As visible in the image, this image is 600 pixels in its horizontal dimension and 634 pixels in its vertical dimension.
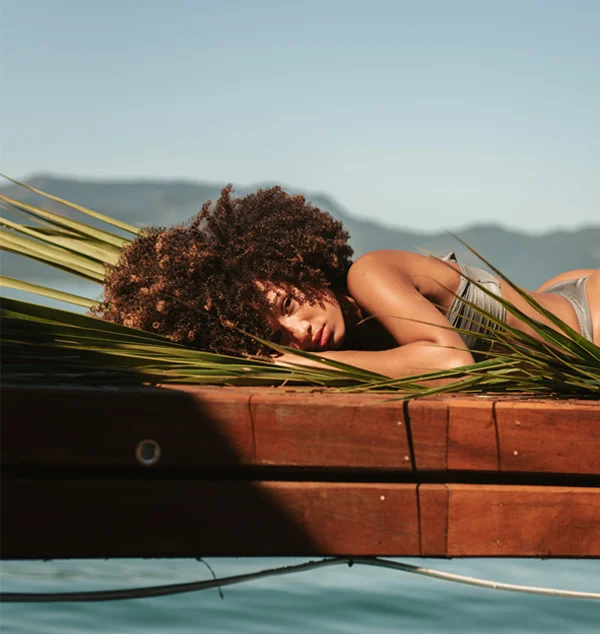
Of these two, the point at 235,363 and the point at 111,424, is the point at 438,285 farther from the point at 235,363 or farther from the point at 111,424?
Result: the point at 111,424

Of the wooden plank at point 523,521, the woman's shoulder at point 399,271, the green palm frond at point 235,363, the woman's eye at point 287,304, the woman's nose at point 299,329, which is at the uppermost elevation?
the woman's shoulder at point 399,271

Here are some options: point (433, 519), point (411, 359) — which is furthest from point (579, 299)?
point (433, 519)

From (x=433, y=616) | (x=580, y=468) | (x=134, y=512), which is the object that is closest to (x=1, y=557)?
(x=134, y=512)

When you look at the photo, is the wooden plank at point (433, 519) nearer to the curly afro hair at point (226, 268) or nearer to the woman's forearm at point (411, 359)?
the woman's forearm at point (411, 359)

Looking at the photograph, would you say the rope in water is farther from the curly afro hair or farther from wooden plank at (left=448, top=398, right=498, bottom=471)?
the curly afro hair

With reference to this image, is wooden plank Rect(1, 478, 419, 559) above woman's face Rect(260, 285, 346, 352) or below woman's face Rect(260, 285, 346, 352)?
below

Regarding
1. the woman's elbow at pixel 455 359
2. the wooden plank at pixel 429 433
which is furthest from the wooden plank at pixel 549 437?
the woman's elbow at pixel 455 359

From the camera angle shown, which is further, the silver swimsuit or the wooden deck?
the silver swimsuit

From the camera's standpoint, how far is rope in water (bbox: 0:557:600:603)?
1.90 metres

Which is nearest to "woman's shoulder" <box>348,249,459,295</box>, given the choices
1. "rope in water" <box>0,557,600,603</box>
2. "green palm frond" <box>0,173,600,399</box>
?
"green palm frond" <box>0,173,600,399</box>

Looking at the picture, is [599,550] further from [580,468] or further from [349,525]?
[349,525]

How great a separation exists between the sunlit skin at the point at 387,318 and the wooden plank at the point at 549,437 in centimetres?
30

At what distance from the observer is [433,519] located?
1958 millimetres

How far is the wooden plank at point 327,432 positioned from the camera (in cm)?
191
